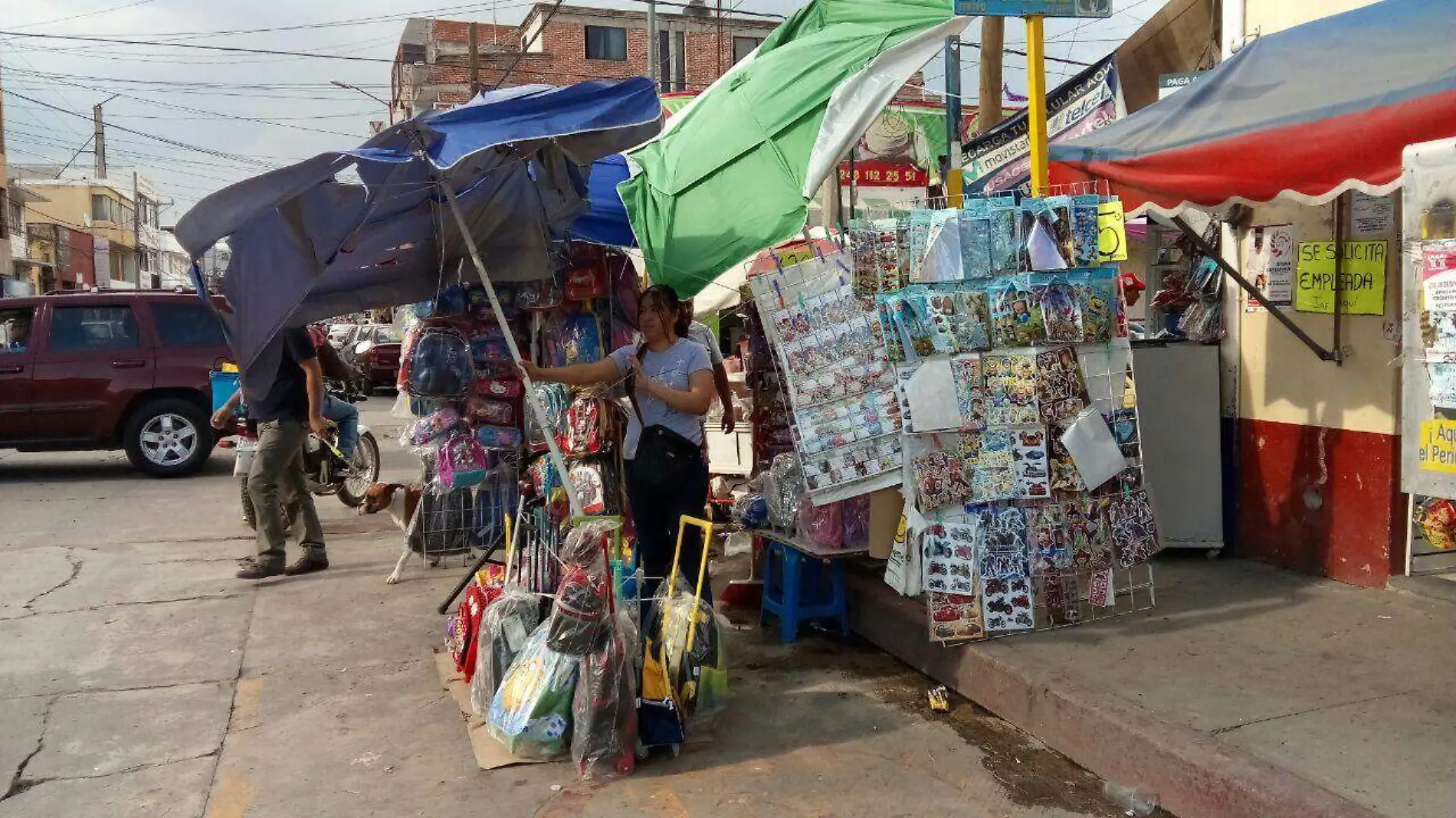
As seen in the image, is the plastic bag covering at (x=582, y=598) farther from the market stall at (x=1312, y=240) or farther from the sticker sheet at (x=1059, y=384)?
the market stall at (x=1312, y=240)

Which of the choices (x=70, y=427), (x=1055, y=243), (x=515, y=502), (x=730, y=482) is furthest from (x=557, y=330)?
(x=70, y=427)

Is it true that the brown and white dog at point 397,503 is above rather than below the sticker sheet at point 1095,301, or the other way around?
below

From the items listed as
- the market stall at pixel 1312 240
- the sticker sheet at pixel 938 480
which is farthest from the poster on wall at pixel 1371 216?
the sticker sheet at pixel 938 480

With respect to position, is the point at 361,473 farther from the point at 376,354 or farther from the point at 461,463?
the point at 376,354

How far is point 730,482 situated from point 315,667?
3.89 meters

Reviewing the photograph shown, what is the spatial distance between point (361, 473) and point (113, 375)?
368cm

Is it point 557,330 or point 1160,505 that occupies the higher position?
point 557,330

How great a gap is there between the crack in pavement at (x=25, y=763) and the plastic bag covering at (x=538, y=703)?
1.80 metres

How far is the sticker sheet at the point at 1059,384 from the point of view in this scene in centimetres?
511

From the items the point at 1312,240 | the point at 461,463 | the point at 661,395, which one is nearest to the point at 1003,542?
the point at 661,395

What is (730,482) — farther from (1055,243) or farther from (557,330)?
(1055,243)

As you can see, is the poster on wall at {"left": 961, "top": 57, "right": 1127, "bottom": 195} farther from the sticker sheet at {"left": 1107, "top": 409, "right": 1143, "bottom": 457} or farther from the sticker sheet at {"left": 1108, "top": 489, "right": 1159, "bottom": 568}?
the sticker sheet at {"left": 1108, "top": 489, "right": 1159, "bottom": 568}

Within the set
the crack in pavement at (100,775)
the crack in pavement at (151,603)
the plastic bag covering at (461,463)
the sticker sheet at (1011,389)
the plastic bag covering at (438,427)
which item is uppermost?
the sticker sheet at (1011,389)

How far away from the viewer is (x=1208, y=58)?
7.82 m
